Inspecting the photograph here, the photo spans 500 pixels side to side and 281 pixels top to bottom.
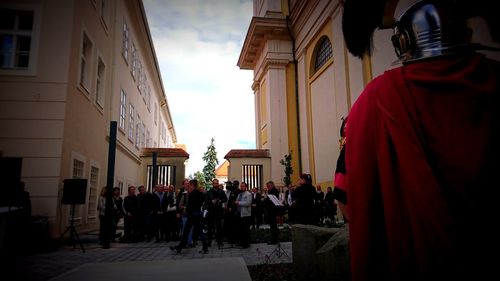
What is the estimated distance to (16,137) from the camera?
1074 cm

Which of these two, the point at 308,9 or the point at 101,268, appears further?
the point at 308,9

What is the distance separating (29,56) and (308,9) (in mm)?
19479

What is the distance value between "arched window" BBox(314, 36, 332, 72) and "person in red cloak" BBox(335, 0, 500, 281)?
2287 centimetres

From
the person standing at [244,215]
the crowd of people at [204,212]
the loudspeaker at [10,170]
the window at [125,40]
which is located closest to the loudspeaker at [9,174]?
the loudspeaker at [10,170]

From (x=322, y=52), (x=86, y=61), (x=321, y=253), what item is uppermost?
(x=322, y=52)

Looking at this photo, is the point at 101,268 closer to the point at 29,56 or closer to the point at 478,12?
the point at 478,12

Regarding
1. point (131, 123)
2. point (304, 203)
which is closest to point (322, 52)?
point (131, 123)

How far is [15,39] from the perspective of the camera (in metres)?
11.3

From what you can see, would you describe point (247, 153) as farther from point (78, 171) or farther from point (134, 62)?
point (78, 171)

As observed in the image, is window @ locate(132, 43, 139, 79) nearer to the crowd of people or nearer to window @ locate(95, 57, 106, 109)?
window @ locate(95, 57, 106, 109)

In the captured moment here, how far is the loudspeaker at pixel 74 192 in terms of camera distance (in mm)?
9797

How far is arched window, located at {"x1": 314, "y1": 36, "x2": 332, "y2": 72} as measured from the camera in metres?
23.8

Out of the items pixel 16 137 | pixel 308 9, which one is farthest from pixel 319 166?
pixel 16 137

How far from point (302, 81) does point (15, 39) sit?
20001 mm
